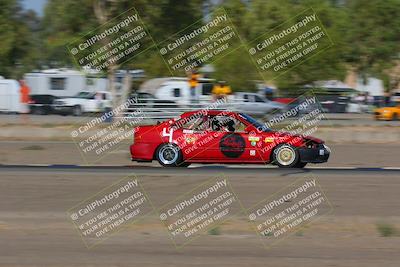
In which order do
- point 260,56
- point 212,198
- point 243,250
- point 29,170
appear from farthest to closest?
point 260,56
point 29,170
point 212,198
point 243,250

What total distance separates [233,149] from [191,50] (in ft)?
68.7

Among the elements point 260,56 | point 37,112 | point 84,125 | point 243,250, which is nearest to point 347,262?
point 243,250

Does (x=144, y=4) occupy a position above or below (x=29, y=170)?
above

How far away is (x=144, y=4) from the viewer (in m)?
29.2

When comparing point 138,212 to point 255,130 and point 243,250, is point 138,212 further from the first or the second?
point 255,130

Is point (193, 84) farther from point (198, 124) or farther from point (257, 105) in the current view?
point (198, 124)

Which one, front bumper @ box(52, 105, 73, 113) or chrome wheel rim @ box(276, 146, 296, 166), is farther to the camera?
front bumper @ box(52, 105, 73, 113)

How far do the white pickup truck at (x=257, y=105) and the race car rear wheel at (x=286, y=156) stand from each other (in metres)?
20.8

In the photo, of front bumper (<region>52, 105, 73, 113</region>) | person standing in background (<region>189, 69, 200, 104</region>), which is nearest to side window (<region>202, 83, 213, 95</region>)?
person standing in background (<region>189, 69, 200, 104</region>)

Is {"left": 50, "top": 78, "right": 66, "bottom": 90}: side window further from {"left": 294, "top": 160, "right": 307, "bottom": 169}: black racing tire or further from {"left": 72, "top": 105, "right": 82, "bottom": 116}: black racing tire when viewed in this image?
{"left": 294, "top": 160, "right": 307, "bottom": 169}: black racing tire

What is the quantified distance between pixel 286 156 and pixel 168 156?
2435mm

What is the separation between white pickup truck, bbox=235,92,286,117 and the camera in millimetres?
37562

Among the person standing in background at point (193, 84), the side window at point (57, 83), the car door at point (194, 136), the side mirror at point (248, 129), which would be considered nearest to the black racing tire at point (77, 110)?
the person standing in background at point (193, 84)

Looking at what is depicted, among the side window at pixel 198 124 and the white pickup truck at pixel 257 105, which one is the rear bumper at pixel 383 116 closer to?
the white pickup truck at pixel 257 105
